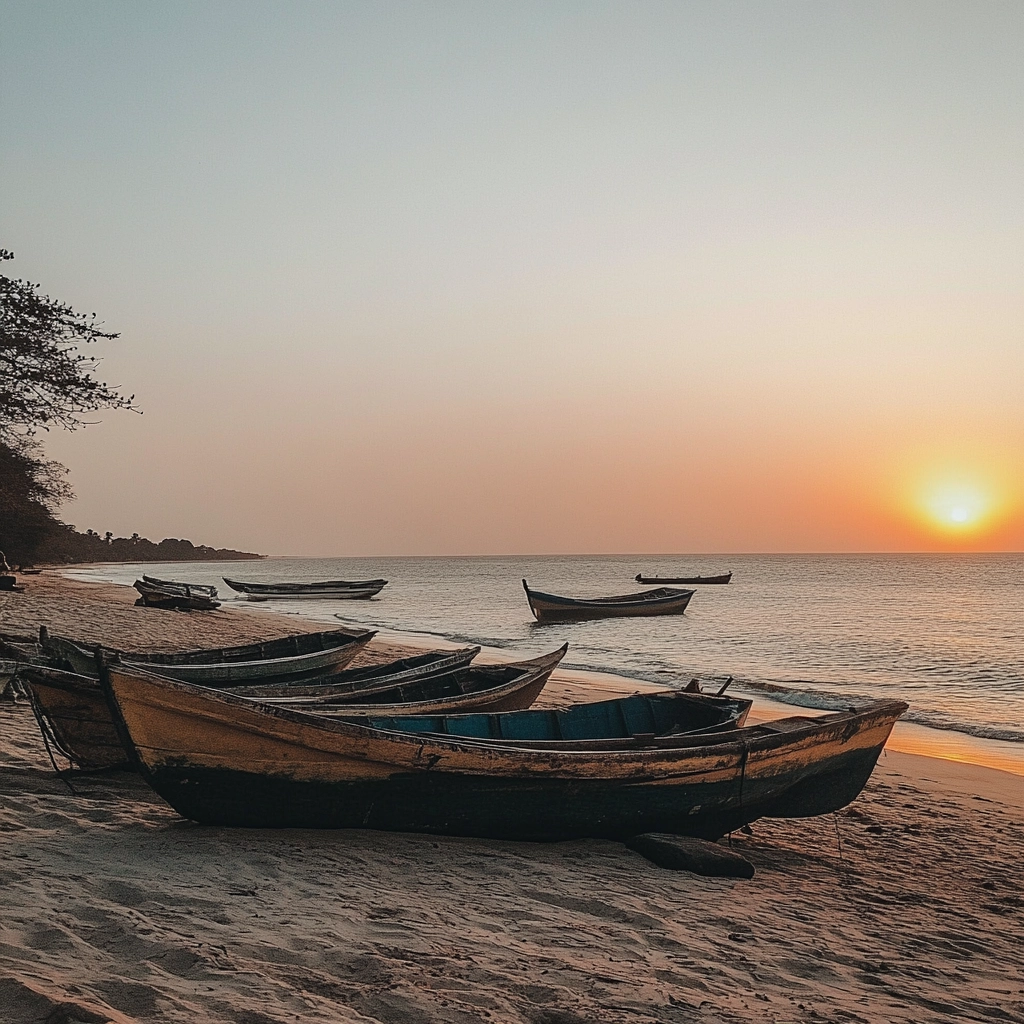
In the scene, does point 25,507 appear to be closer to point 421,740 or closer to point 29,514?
point 29,514

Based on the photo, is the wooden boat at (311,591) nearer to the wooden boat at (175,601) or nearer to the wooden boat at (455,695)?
the wooden boat at (175,601)

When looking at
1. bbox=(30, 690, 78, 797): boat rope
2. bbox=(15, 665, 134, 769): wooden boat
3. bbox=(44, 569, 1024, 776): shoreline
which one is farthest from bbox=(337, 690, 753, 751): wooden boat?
bbox=(44, 569, 1024, 776): shoreline

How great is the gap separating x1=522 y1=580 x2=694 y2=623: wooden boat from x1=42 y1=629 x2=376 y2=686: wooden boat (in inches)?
849

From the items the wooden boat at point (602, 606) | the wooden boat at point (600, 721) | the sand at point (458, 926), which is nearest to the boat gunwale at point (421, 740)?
the wooden boat at point (600, 721)

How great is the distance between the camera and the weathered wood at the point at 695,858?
5906 millimetres

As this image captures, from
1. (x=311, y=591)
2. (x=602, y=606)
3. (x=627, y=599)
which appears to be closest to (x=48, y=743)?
(x=602, y=606)

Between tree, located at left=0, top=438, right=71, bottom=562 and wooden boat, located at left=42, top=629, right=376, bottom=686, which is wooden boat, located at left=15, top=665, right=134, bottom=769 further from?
tree, located at left=0, top=438, right=71, bottom=562

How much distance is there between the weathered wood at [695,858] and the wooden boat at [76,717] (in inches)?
161

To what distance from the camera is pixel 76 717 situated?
22.1 ft

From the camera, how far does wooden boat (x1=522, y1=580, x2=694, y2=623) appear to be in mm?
36375

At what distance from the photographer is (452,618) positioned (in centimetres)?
3841

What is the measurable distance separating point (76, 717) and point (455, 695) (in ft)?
11.2

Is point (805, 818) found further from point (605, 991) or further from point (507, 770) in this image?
point (605, 991)

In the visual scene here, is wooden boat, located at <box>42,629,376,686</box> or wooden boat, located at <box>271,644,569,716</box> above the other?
wooden boat, located at <box>271,644,569,716</box>
